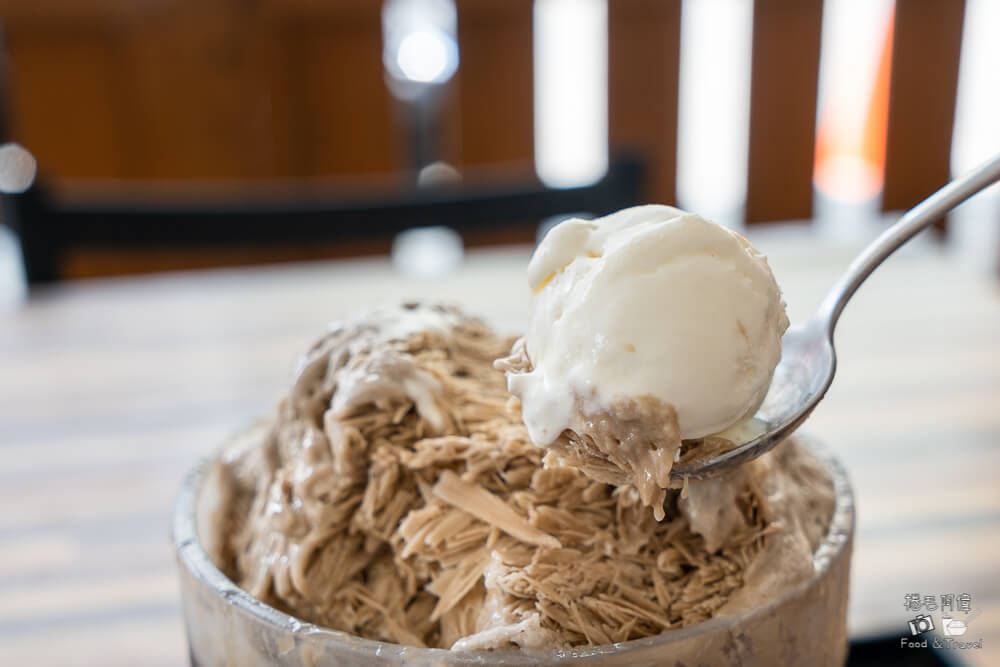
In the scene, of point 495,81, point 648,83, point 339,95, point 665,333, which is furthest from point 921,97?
point 665,333

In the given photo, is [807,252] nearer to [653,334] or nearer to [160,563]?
[160,563]

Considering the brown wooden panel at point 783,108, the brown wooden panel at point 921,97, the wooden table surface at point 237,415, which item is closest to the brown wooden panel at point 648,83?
the brown wooden panel at point 783,108

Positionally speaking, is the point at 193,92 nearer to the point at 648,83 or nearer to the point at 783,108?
the point at 648,83

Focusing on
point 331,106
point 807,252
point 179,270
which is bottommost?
point 179,270

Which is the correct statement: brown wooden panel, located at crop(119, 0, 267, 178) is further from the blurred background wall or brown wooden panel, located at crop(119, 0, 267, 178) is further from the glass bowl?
the glass bowl

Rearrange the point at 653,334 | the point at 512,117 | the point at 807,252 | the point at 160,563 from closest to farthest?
the point at 653,334, the point at 160,563, the point at 807,252, the point at 512,117

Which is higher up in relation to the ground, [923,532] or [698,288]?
[698,288]

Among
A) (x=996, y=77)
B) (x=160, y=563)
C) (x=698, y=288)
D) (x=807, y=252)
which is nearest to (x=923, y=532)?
(x=698, y=288)
